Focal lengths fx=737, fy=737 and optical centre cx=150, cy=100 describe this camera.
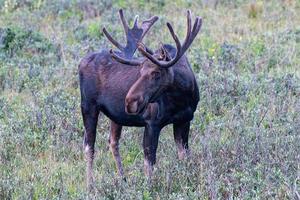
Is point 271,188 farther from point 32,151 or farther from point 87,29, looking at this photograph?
point 87,29

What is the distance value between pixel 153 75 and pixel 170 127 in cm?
207

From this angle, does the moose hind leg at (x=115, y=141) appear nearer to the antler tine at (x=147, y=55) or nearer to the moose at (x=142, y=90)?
the moose at (x=142, y=90)

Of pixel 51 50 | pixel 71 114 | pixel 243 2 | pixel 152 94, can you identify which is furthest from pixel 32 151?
pixel 243 2

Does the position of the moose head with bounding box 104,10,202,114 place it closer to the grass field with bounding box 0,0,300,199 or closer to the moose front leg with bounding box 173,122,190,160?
the moose front leg with bounding box 173,122,190,160

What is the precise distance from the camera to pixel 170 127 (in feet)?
29.3

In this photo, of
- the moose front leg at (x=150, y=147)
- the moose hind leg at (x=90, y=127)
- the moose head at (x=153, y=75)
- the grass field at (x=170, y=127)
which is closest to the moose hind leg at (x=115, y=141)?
the grass field at (x=170, y=127)

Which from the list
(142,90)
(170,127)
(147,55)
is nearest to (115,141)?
(170,127)

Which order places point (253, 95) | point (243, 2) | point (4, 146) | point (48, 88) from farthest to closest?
point (243, 2) < point (48, 88) < point (253, 95) < point (4, 146)

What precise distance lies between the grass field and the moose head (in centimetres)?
69

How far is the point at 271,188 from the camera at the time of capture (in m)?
6.40

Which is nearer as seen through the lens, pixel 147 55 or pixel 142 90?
pixel 147 55

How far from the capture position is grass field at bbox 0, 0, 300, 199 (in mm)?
6781

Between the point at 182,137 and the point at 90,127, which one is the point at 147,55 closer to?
the point at 182,137

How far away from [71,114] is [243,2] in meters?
7.85
